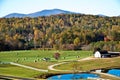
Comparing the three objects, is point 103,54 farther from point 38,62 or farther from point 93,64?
point 38,62

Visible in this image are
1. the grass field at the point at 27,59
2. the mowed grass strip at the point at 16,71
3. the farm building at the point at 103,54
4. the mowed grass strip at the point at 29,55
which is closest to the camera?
the mowed grass strip at the point at 16,71

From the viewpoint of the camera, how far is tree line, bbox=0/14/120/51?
39.9 meters

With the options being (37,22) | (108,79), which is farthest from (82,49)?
(37,22)

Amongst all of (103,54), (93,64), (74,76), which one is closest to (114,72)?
(93,64)

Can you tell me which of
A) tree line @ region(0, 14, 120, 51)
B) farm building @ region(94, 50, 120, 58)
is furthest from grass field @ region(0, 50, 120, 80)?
tree line @ region(0, 14, 120, 51)

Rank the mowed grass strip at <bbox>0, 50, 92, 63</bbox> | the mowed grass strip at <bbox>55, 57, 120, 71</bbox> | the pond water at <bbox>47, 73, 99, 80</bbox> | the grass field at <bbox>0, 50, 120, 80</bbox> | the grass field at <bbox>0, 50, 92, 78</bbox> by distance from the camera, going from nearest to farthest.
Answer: the pond water at <bbox>47, 73, 99, 80</bbox>, the grass field at <bbox>0, 50, 92, 78</bbox>, the grass field at <bbox>0, 50, 120, 80</bbox>, the mowed grass strip at <bbox>55, 57, 120, 71</bbox>, the mowed grass strip at <bbox>0, 50, 92, 63</bbox>

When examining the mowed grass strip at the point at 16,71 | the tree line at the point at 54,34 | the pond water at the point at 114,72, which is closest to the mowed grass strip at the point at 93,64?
the pond water at the point at 114,72

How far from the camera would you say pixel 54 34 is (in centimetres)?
4894

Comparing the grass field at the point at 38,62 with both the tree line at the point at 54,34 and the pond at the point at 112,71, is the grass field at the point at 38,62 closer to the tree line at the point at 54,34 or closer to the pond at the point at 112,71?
the pond at the point at 112,71

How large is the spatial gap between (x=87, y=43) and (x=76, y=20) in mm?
30753

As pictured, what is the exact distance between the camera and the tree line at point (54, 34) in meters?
39.9

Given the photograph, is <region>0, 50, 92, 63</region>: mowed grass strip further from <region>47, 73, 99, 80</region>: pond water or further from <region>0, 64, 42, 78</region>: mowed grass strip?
<region>47, 73, 99, 80</region>: pond water

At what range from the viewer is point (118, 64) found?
30.9 metres

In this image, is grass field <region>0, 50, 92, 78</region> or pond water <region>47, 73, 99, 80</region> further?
grass field <region>0, 50, 92, 78</region>
